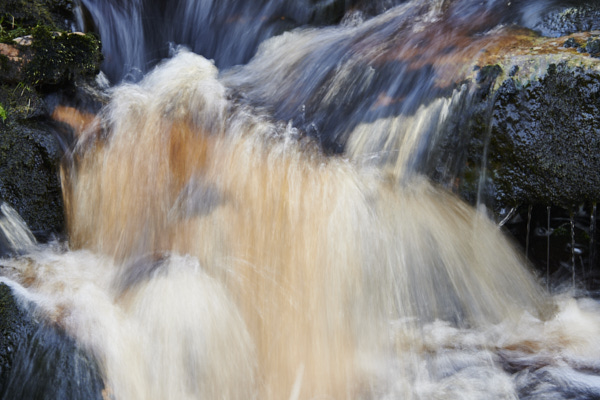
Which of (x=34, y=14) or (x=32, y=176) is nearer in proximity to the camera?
(x=32, y=176)

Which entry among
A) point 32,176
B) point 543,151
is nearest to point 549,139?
point 543,151

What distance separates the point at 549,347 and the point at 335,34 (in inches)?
147

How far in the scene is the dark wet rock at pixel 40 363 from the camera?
110 inches

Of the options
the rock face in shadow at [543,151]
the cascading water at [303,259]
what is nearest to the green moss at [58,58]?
the cascading water at [303,259]

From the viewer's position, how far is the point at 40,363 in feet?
9.31

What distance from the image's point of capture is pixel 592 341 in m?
3.41

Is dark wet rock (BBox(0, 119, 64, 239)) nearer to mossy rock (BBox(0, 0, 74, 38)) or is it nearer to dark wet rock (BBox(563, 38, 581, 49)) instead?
mossy rock (BBox(0, 0, 74, 38))

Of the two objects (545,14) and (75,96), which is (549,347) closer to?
(545,14)

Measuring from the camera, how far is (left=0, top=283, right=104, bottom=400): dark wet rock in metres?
2.79

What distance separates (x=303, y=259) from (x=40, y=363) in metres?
1.68

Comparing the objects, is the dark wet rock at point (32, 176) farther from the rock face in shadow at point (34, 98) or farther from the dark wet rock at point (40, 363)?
the dark wet rock at point (40, 363)

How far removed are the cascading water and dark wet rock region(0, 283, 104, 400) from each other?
8 cm

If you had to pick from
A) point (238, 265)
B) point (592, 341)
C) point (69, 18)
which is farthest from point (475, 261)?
point (69, 18)

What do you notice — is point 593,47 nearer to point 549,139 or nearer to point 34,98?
point 549,139
